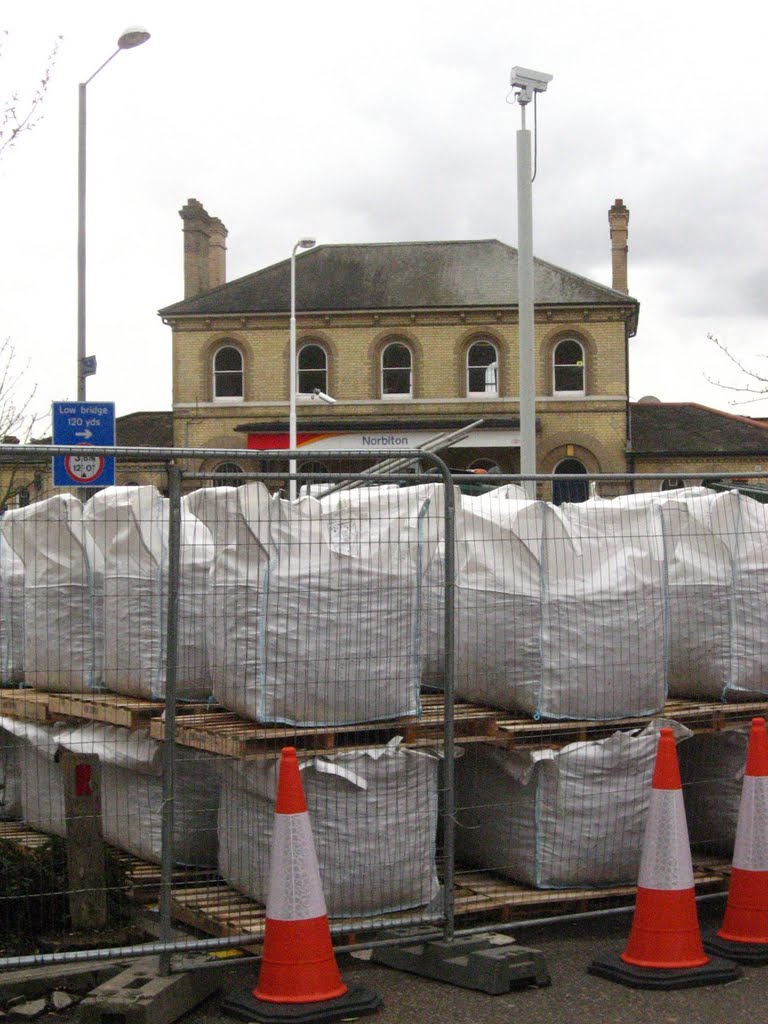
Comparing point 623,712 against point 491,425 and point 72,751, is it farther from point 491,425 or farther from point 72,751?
point 491,425

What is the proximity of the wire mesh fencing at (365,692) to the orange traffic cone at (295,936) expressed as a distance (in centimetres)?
35

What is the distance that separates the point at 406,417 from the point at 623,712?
1373 inches

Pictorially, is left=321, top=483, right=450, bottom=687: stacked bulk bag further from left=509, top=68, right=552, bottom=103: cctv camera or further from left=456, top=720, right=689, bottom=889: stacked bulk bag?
left=509, top=68, right=552, bottom=103: cctv camera

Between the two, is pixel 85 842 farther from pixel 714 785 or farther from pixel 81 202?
pixel 81 202

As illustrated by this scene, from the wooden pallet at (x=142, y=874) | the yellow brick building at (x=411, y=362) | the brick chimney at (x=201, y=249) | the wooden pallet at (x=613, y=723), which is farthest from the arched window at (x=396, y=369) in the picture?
the wooden pallet at (x=142, y=874)

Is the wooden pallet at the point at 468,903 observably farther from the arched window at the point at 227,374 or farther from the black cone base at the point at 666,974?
the arched window at the point at 227,374

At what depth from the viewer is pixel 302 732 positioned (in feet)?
18.1

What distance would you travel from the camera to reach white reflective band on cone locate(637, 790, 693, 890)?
216 inches

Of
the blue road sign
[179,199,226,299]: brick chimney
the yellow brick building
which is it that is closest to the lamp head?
the blue road sign

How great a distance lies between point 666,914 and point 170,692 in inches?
89.2

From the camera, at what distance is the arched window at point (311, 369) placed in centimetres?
4162

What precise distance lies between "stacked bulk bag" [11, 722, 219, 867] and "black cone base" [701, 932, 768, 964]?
2350 mm

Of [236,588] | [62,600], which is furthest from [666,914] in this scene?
[62,600]

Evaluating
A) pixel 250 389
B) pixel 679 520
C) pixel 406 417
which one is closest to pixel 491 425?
pixel 406 417
